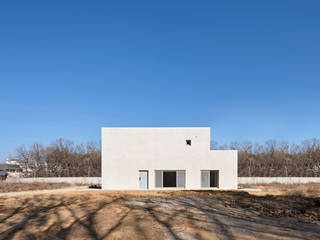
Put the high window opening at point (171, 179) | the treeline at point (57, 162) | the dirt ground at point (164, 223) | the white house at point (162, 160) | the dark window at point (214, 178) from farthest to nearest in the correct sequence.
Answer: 1. the treeline at point (57, 162)
2. the dark window at point (214, 178)
3. the high window opening at point (171, 179)
4. the white house at point (162, 160)
5. the dirt ground at point (164, 223)

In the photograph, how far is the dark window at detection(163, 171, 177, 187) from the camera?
64.0 ft

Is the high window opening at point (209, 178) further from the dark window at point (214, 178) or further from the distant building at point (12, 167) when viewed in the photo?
the distant building at point (12, 167)

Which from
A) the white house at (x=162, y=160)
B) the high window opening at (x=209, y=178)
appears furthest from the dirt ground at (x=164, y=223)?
the high window opening at (x=209, y=178)

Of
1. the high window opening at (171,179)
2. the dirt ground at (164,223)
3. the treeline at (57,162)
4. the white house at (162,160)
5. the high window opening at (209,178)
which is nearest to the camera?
the dirt ground at (164,223)

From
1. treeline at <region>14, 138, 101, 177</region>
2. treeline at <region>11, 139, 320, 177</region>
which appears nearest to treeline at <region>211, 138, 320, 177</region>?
treeline at <region>11, 139, 320, 177</region>

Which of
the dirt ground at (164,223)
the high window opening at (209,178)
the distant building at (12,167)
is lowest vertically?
the distant building at (12,167)

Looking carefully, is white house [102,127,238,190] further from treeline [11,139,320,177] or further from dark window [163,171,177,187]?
treeline [11,139,320,177]

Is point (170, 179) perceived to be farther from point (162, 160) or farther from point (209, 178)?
point (209, 178)

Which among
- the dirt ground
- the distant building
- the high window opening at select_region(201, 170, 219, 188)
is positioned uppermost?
the dirt ground

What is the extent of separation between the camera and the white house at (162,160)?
19.4m

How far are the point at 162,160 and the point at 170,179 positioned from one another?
1581 millimetres

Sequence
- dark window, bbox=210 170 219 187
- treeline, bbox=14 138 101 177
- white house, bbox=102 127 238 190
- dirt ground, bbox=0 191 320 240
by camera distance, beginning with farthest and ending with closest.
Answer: treeline, bbox=14 138 101 177 < dark window, bbox=210 170 219 187 < white house, bbox=102 127 238 190 < dirt ground, bbox=0 191 320 240

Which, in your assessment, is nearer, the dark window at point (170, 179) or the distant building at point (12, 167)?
the dark window at point (170, 179)

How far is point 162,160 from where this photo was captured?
19.5 meters
